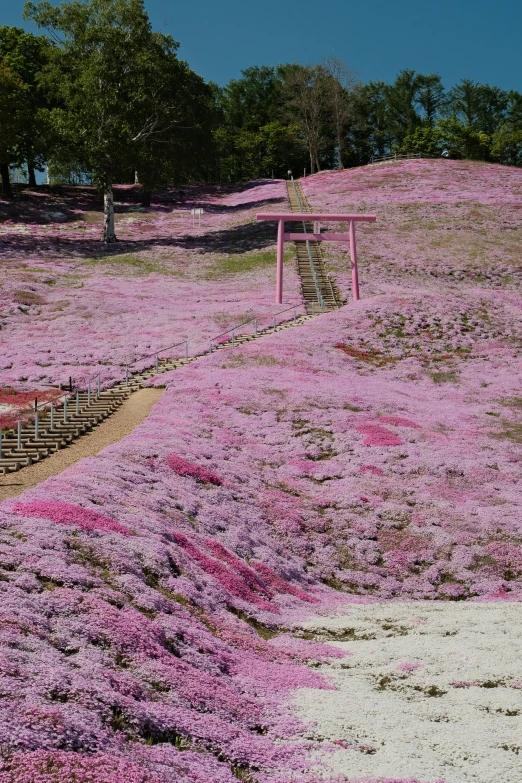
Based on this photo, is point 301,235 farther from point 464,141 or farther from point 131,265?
point 464,141

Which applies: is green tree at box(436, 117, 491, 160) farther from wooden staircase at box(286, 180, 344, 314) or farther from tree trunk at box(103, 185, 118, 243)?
tree trunk at box(103, 185, 118, 243)

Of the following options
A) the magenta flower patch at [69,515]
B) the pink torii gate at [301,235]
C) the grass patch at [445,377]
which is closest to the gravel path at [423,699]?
the magenta flower patch at [69,515]

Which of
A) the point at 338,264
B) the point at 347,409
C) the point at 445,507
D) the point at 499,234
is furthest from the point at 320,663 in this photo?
the point at 499,234

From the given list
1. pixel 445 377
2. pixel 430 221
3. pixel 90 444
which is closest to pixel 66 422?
pixel 90 444

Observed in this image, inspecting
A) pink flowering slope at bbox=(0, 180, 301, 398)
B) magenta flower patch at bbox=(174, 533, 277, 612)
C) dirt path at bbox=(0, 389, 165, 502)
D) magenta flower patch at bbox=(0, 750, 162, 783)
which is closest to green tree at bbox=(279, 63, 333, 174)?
pink flowering slope at bbox=(0, 180, 301, 398)

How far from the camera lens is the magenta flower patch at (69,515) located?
1507 centimetres

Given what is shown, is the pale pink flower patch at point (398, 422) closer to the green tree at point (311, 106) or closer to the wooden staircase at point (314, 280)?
the wooden staircase at point (314, 280)

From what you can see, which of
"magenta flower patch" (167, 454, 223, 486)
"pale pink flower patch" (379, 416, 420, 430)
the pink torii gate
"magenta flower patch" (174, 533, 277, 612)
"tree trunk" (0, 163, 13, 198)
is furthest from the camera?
"tree trunk" (0, 163, 13, 198)

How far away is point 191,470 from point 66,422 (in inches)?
304

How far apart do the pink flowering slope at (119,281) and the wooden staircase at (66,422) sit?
5.50ft

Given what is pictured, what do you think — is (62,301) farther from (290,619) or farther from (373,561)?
(290,619)

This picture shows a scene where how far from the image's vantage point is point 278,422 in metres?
29.9

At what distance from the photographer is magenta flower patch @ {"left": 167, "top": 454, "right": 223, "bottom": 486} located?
72.4 ft

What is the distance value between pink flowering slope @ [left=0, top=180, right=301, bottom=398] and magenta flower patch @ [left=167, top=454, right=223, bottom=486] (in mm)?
13905
